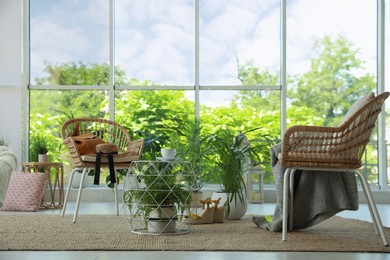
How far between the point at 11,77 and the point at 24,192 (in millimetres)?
1920

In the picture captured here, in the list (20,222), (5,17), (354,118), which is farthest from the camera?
(5,17)

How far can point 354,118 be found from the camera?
3418 mm

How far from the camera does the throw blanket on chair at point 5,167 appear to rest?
19.5ft

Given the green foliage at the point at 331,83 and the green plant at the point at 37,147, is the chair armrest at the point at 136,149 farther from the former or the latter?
the green foliage at the point at 331,83

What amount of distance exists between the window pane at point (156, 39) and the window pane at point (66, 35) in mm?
196

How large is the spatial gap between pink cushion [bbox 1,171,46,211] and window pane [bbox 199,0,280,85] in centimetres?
252

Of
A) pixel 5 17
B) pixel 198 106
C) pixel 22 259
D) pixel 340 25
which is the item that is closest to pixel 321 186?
pixel 22 259

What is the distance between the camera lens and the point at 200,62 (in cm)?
745

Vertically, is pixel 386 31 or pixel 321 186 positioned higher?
pixel 386 31

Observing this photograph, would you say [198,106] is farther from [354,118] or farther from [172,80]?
[354,118]

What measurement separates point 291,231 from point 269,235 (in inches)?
10.7

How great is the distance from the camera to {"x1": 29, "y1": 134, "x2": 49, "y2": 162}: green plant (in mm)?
6402

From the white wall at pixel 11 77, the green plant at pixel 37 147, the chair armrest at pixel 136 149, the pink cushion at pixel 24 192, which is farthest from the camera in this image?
the white wall at pixel 11 77

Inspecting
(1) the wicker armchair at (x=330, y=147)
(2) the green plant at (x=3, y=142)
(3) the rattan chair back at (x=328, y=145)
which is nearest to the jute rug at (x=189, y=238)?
(1) the wicker armchair at (x=330, y=147)
